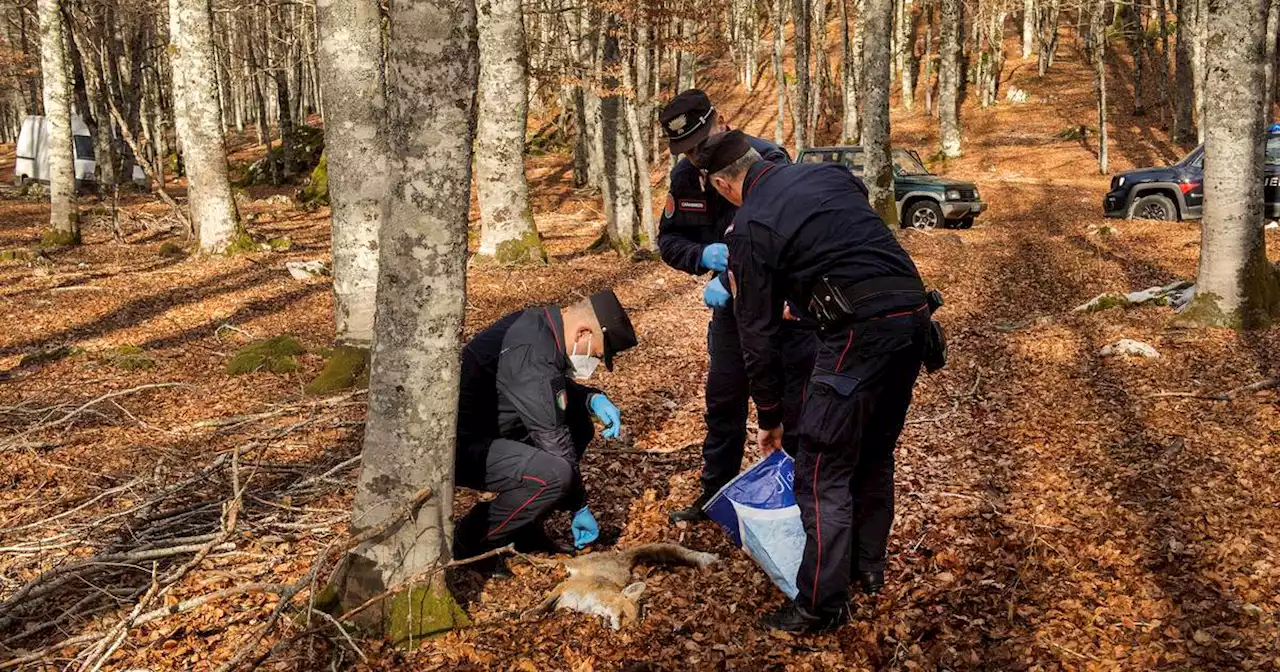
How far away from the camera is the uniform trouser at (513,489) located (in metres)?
4.29

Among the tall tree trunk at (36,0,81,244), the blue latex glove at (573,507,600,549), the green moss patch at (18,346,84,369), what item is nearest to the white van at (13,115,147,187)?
the tall tree trunk at (36,0,81,244)

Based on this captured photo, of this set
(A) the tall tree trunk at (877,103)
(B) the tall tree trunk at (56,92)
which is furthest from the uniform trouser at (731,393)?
(B) the tall tree trunk at (56,92)

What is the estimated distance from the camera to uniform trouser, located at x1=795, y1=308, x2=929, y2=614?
3.58 meters

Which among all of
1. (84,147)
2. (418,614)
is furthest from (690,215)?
(84,147)

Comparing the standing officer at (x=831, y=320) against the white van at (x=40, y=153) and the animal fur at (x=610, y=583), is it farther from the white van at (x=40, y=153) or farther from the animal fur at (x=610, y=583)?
the white van at (x=40, y=153)

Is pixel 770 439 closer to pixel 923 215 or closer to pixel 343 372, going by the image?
pixel 343 372

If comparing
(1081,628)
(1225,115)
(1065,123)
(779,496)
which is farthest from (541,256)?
(1065,123)

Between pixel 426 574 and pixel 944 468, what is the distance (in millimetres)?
3414

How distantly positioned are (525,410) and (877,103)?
494 inches

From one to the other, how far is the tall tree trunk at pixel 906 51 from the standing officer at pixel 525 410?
36.3 metres

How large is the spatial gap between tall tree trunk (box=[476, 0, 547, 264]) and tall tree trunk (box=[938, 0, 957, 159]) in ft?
64.6

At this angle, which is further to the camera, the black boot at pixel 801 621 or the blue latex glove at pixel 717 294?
the blue latex glove at pixel 717 294

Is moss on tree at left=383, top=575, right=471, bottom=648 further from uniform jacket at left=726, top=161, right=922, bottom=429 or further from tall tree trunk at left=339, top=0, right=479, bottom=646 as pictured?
uniform jacket at left=726, top=161, right=922, bottom=429

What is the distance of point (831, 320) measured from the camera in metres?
3.61
